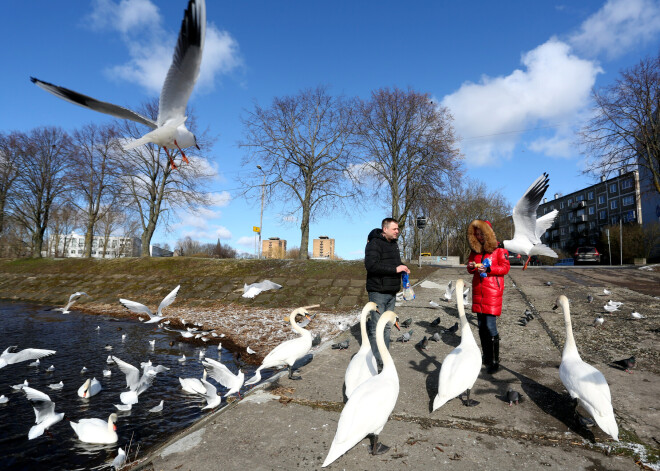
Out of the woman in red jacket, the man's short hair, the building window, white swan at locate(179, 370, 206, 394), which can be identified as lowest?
white swan at locate(179, 370, 206, 394)

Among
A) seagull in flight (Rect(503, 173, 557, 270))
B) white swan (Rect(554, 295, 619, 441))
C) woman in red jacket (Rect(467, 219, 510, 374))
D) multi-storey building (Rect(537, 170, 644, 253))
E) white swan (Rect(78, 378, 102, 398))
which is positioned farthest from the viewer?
multi-storey building (Rect(537, 170, 644, 253))

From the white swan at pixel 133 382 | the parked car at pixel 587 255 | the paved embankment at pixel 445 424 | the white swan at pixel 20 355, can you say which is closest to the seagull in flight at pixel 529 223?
the paved embankment at pixel 445 424

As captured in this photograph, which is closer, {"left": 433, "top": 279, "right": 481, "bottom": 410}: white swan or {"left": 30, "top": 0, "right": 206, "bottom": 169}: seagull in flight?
{"left": 433, "top": 279, "right": 481, "bottom": 410}: white swan

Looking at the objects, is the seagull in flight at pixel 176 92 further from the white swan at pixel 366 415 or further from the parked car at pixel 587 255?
the parked car at pixel 587 255

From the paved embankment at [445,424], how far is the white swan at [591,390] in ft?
0.67

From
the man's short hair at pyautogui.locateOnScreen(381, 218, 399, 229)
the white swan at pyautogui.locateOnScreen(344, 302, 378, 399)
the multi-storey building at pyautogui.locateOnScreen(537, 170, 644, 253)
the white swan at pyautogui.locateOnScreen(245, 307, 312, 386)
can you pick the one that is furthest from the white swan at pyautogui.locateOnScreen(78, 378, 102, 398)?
the multi-storey building at pyautogui.locateOnScreen(537, 170, 644, 253)

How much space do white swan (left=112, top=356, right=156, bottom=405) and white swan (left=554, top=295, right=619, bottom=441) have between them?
210 inches

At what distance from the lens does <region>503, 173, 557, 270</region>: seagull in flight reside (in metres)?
5.42

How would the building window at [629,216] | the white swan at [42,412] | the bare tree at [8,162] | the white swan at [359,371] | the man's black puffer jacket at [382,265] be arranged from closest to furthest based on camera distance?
the white swan at [359,371] < the white swan at [42,412] < the man's black puffer jacket at [382,265] < the bare tree at [8,162] < the building window at [629,216]

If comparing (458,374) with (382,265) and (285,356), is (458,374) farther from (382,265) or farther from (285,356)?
(285,356)

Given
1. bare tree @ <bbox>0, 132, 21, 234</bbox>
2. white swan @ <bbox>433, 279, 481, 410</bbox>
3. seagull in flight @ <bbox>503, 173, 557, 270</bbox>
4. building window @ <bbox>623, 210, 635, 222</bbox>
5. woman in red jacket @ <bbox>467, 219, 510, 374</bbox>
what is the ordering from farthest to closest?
building window @ <bbox>623, 210, 635, 222</bbox> → bare tree @ <bbox>0, 132, 21, 234</bbox> → seagull in flight @ <bbox>503, 173, 557, 270</bbox> → woman in red jacket @ <bbox>467, 219, 510, 374</bbox> → white swan @ <bbox>433, 279, 481, 410</bbox>

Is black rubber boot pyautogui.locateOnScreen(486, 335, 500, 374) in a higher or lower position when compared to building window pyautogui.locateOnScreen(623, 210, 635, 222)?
lower

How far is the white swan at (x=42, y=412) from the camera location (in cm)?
405

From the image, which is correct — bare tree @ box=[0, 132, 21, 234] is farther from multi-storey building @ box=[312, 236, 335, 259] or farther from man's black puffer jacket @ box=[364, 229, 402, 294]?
multi-storey building @ box=[312, 236, 335, 259]
